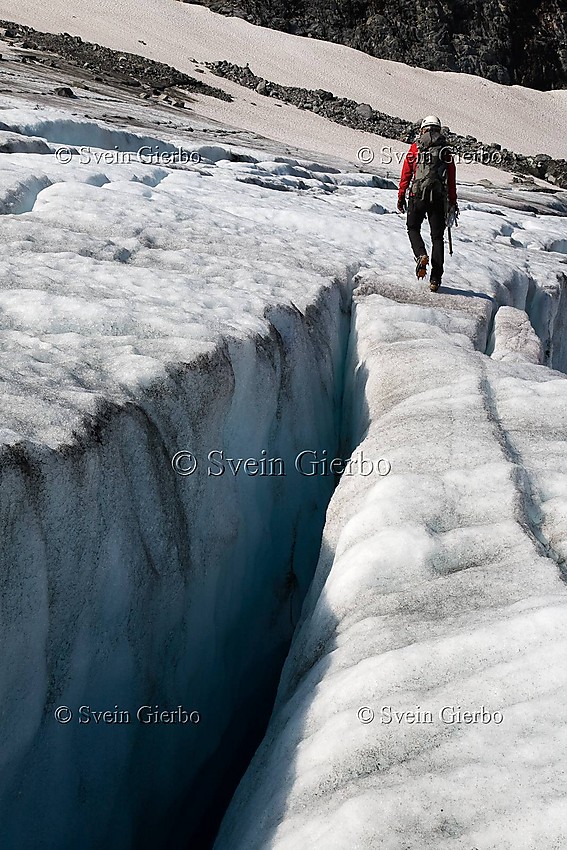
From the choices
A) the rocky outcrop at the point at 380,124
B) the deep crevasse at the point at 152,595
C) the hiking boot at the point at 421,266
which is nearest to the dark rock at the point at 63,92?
the hiking boot at the point at 421,266

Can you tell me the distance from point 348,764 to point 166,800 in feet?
4.99

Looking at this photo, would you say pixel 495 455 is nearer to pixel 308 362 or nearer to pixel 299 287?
pixel 308 362

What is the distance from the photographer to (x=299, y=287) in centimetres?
628

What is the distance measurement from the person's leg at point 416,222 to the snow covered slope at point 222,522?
124cm

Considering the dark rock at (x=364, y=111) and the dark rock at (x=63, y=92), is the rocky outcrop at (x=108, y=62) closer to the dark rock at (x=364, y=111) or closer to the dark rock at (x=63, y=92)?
the dark rock at (x=364, y=111)

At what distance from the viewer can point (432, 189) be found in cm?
777

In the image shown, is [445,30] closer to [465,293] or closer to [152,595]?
[465,293]

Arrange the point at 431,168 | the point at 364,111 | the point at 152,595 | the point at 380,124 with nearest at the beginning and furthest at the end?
the point at 152,595
the point at 431,168
the point at 380,124
the point at 364,111

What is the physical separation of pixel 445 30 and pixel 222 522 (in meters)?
46.1

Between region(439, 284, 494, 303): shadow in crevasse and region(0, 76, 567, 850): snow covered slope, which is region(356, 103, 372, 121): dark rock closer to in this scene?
region(439, 284, 494, 303): shadow in crevasse

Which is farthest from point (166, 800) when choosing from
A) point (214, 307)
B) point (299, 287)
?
point (299, 287)

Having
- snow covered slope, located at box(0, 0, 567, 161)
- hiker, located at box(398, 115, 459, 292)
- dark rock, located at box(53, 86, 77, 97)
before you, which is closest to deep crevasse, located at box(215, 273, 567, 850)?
hiker, located at box(398, 115, 459, 292)

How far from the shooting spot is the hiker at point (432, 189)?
7.67 m

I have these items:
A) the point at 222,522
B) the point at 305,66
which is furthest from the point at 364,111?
the point at 222,522
